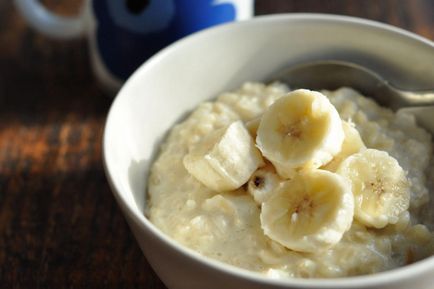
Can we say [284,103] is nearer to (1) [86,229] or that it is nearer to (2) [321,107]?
(2) [321,107]

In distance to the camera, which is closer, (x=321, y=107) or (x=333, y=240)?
(x=333, y=240)

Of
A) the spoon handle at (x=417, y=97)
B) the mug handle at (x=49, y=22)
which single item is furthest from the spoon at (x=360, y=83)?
the mug handle at (x=49, y=22)

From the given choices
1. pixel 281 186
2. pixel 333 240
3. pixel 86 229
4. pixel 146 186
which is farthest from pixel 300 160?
pixel 86 229

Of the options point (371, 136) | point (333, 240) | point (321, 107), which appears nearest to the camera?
point (333, 240)

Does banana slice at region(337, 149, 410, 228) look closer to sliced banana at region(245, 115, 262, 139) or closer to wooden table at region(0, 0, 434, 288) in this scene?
sliced banana at region(245, 115, 262, 139)

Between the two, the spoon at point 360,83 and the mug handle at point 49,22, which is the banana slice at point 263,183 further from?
the mug handle at point 49,22

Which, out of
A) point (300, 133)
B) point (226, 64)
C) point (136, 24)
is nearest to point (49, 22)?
point (136, 24)
